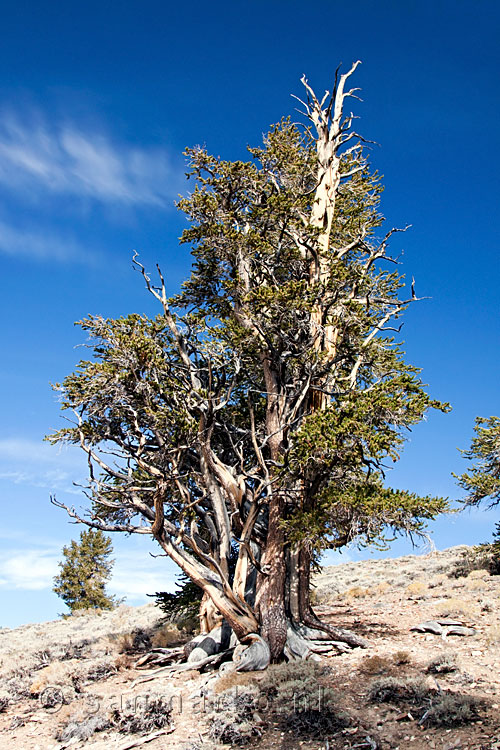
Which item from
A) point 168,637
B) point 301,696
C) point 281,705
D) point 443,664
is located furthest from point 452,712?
point 168,637

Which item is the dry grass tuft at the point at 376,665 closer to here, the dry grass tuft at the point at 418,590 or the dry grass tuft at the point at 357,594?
the dry grass tuft at the point at 418,590

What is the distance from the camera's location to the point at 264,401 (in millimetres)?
15531

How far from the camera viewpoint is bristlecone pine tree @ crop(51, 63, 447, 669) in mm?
11656

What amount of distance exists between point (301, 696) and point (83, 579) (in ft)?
86.7

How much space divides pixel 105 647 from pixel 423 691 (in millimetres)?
10484

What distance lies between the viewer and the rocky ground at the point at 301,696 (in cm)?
788

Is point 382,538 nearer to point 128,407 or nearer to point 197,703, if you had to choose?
point 197,703

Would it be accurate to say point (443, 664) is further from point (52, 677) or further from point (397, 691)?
point (52, 677)

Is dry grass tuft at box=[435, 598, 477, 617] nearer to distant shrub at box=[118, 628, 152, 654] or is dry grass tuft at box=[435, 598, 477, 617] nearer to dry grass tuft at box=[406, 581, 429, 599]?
dry grass tuft at box=[406, 581, 429, 599]

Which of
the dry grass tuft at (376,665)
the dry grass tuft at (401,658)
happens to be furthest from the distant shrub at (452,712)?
the dry grass tuft at (401,658)

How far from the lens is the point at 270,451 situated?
1413 centimetres

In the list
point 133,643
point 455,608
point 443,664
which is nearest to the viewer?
point 443,664

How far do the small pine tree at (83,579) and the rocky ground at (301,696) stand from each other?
17.0 meters

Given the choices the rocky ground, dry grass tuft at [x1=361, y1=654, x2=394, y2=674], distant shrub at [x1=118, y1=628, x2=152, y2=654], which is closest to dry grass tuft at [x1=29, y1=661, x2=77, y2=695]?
the rocky ground
